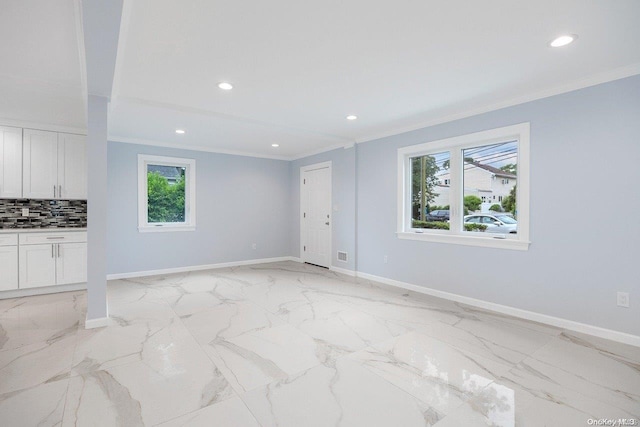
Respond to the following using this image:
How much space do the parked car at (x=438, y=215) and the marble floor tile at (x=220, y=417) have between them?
3453mm

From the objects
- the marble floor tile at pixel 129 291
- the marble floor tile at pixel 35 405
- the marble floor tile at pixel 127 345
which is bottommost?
the marble floor tile at pixel 35 405

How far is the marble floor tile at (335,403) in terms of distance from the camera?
1797mm

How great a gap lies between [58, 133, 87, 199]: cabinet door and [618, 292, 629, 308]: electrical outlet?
665cm

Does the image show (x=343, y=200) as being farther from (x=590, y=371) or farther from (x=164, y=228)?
(x=590, y=371)

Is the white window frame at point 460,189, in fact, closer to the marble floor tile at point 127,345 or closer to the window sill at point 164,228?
the marble floor tile at point 127,345

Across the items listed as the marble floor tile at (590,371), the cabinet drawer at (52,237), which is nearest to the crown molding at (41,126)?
the cabinet drawer at (52,237)

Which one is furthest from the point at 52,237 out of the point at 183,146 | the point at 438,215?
the point at 438,215

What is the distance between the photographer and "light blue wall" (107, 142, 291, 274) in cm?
519

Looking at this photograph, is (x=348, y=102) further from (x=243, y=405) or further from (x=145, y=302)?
(x=145, y=302)

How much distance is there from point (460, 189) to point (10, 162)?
6.13 metres

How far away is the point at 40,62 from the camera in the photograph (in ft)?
8.79

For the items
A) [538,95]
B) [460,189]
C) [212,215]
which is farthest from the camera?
[212,215]

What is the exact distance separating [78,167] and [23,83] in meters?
1.92

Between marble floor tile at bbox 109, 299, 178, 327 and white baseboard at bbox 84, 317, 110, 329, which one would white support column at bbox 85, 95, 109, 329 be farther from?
marble floor tile at bbox 109, 299, 178, 327
